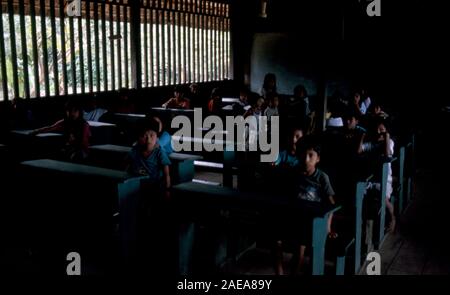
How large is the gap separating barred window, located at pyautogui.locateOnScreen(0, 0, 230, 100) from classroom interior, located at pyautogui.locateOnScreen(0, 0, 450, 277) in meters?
0.03

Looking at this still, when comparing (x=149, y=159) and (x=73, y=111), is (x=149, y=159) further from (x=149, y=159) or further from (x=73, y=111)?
(x=73, y=111)

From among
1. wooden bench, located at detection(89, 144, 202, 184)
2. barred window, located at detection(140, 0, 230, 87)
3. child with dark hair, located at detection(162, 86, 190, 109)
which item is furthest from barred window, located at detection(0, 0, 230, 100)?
wooden bench, located at detection(89, 144, 202, 184)

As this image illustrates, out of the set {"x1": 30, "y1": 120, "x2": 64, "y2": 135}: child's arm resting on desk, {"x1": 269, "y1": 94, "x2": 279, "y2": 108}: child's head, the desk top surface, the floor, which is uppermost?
{"x1": 269, "y1": 94, "x2": 279, "y2": 108}: child's head

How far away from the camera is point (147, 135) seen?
14.8 feet

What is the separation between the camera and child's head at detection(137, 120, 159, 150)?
4.52 meters

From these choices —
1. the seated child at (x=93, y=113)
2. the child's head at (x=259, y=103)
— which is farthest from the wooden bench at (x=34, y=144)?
the child's head at (x=259, y=103)

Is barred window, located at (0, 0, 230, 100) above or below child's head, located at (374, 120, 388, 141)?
above

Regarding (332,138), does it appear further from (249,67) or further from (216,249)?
(249,67)

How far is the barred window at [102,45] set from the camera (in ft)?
24.7

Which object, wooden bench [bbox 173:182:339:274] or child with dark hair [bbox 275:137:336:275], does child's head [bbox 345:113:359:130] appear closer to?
child with dark hair [bbox 275:137:336:275]

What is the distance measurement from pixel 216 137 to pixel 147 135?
3080 millimetres

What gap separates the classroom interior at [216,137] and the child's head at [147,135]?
0.30 ft

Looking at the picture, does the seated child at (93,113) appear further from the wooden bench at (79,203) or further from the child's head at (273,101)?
the wooden bench at (79,203)

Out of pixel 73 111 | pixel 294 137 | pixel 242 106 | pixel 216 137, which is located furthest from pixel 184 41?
pixel 294 137
